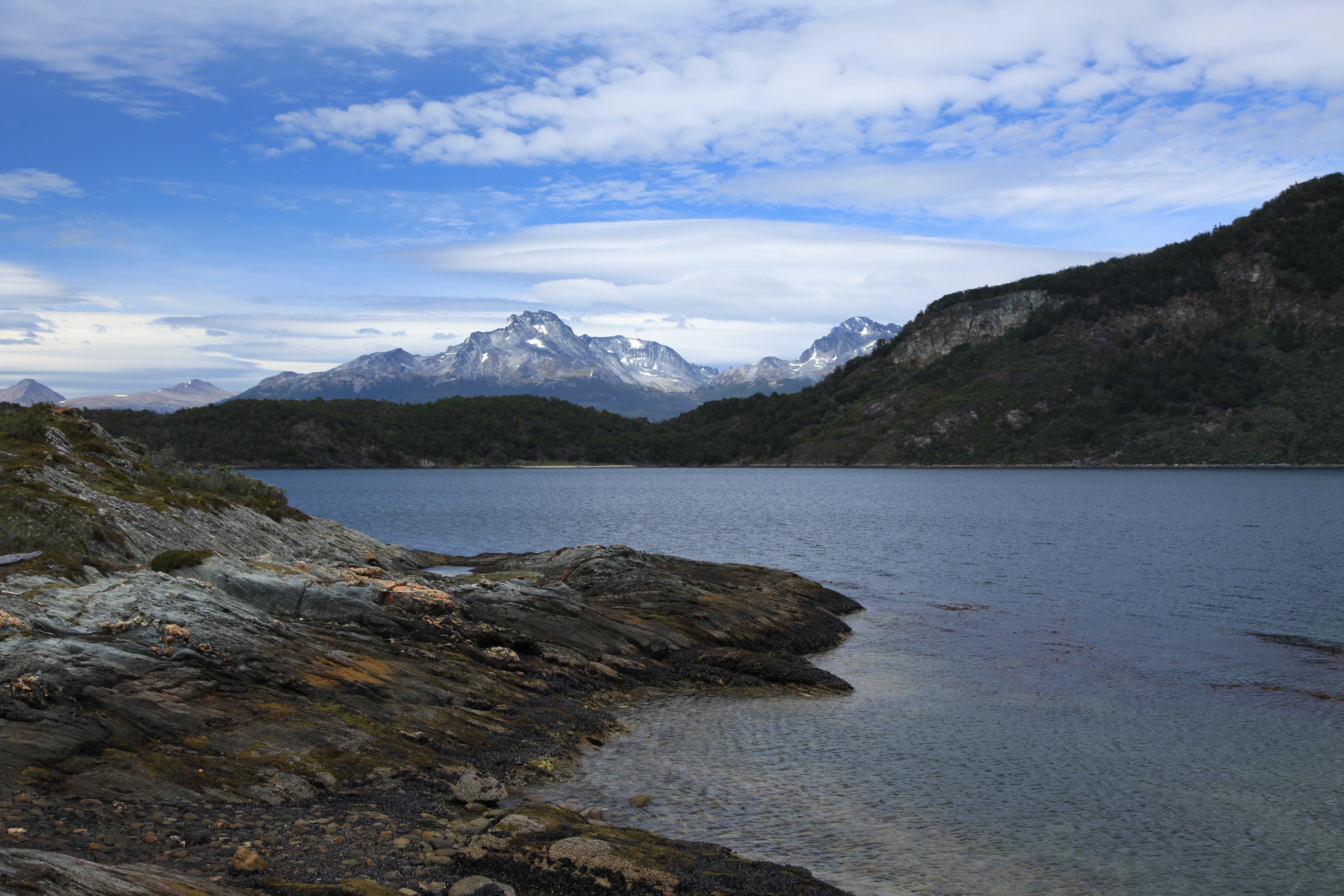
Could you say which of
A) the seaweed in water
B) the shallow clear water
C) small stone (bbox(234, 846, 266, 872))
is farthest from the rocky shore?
the seaweed in water

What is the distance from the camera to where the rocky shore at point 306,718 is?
34.2 feet

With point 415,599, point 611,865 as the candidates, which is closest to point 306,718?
point 611,865

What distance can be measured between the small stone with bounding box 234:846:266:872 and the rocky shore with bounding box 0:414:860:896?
0.09 ft

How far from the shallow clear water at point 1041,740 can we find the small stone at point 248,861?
6.00 meters

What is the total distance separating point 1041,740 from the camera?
1984 centimetres

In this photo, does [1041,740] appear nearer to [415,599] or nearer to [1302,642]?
[415,599]

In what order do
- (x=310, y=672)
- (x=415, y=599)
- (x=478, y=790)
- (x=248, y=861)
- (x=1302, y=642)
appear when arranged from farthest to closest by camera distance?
1. (x=1302, y=642)
2. (x=415, y=599)
3. (x=310, y=672)
4. (x=478, y=790)
5. (x=248, y=861)

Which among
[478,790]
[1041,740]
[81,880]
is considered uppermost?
[81,880]

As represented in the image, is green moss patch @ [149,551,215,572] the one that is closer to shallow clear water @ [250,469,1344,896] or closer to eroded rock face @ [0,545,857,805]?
eroded rock face @ [0,545,857,805]

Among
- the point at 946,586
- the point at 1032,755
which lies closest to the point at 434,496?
the point at 946,586

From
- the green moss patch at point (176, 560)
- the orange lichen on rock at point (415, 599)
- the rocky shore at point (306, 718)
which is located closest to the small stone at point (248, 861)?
the rocky shore at point (306, 718)

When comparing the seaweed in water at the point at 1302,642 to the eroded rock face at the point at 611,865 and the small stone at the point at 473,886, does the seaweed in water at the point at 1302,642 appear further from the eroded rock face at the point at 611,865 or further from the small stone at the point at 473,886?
the small stone at the point at 473,886

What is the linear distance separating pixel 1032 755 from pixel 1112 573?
3620 centimetres

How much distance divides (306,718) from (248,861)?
16.6ft
